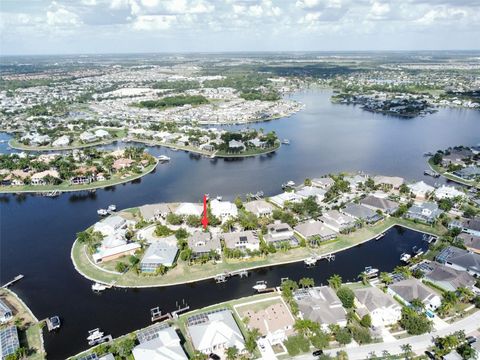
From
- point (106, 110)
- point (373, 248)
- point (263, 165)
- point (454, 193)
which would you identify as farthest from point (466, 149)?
point (106, 110)

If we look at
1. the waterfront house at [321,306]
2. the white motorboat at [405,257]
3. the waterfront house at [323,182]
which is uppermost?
the waterfront house at [323,182]

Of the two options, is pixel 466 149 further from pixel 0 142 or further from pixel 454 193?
pixel 0 142

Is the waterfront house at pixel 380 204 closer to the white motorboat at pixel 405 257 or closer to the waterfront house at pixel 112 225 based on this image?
the white motorboat at pixel 405 257

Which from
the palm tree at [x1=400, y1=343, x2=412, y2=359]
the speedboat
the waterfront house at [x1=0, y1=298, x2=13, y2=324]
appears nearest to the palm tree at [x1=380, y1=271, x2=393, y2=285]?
the speedboat

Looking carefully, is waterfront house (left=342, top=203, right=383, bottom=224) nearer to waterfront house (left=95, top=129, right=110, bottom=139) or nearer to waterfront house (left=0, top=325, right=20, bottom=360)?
waterfront house (left=0, top=325, right=20, bottom=360)

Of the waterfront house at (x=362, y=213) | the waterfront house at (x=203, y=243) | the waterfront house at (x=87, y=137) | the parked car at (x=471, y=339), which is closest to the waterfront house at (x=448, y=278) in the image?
the parked car at (x=471, y=339)

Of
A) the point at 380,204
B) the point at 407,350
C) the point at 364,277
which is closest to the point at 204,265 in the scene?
the point at 364,277

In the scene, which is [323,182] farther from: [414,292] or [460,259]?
[414,292]
